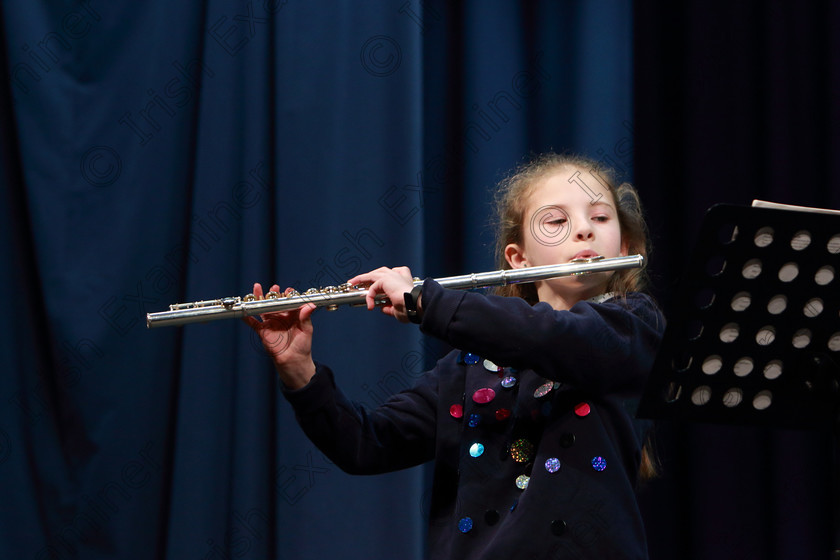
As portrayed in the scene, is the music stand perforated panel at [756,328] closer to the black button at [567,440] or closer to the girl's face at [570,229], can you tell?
the black button at [567,440]

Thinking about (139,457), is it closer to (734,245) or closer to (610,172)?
(610,172)

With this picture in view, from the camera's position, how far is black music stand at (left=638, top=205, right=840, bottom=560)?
39.6 inches

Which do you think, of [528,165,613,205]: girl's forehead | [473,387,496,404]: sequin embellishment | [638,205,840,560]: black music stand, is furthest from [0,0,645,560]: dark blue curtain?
[638,205,840,560]: black music stand

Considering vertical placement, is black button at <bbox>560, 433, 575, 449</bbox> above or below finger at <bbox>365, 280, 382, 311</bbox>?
below

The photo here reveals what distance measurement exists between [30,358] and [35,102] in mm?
619

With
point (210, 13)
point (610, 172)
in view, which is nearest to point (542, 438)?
point (610, 172)

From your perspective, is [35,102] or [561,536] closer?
[561,536]

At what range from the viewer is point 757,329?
1064mm

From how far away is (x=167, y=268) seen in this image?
6.89 ft

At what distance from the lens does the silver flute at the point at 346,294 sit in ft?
4.70

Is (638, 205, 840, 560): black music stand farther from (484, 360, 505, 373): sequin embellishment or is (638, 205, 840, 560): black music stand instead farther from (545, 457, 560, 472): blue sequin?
(484, 360, 505, 373): sequin embellishment

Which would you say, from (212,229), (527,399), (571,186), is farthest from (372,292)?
(212,229)

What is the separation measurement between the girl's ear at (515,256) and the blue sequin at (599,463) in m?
0.47

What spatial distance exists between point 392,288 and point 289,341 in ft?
0.79
